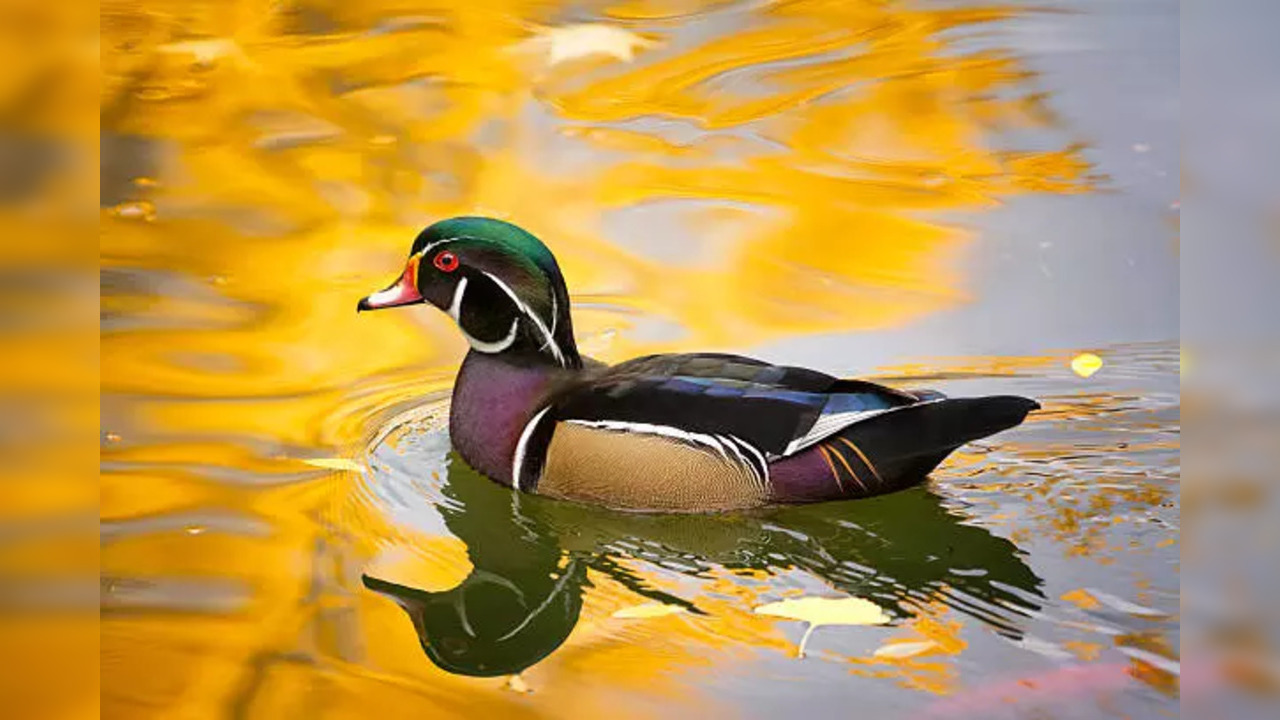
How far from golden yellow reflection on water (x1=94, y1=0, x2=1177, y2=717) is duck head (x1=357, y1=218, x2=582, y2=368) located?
31 centimetres

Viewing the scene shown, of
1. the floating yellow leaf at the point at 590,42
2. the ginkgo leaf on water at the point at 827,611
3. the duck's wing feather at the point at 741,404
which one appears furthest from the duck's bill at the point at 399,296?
the floating yellow leaf at the point at 590,42

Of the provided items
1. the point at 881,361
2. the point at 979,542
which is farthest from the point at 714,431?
the point at 881,361

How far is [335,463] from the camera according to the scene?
2.88 metres

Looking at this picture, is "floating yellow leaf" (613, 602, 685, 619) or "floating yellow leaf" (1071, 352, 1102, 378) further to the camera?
"floating yellow leaf" (1071, 352, 1102, 378)

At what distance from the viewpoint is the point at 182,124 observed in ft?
14.0

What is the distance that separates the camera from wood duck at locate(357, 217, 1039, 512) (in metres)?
2.58

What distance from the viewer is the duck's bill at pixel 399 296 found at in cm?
286

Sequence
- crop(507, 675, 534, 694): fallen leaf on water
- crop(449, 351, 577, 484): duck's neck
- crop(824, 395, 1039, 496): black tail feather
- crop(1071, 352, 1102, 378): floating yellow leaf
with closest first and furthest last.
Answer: crop(507, 675, 534, 694): fallen leaf on water < crop(824, 395, 1039, 496): black tail feather < crop(449, 351, 577, 484): duck's neck < crop(1071, 352, 1102, 378): floating yellow leaf

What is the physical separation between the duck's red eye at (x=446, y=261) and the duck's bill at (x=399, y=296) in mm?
54

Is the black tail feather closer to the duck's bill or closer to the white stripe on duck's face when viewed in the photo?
the white stripe on duck's face

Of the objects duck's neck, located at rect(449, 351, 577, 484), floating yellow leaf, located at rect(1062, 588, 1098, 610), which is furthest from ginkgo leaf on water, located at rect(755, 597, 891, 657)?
duck's neck, located at rect(449, 351, 577, 484)

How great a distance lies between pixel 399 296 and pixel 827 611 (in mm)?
959

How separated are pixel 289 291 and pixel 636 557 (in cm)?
128

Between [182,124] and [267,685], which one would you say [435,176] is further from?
[267,685]
